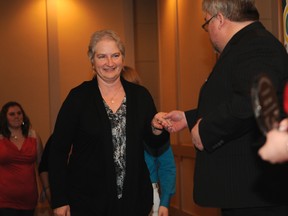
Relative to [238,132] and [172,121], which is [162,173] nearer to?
[172,121]

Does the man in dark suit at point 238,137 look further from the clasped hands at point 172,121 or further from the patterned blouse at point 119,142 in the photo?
the patterned blouse at point 119,142

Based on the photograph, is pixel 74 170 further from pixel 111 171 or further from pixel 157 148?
pixel 157 148

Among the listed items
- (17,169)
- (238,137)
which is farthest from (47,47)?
(238,137)

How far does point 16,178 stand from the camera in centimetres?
510

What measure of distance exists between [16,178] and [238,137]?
3198 mm

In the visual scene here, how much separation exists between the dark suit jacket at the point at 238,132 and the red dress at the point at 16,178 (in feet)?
9.59

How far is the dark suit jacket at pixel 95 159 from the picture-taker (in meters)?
2.91

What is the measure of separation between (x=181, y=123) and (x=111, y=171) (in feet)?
1.42

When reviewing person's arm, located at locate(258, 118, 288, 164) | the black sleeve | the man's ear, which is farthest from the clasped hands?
the black sleeve

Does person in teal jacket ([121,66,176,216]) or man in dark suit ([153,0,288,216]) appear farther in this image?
person in teal jacket ([121,66,176,216])

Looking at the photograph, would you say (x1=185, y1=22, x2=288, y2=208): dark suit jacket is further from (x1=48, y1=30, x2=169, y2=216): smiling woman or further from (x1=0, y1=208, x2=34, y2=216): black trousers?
(x1=0, y1=208, x2=34, y2=216): black trousers

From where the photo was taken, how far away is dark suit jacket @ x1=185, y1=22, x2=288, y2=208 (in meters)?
2.24

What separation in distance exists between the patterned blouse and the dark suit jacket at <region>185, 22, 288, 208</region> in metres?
0.59

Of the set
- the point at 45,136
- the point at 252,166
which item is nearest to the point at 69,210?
the point at 252,166
